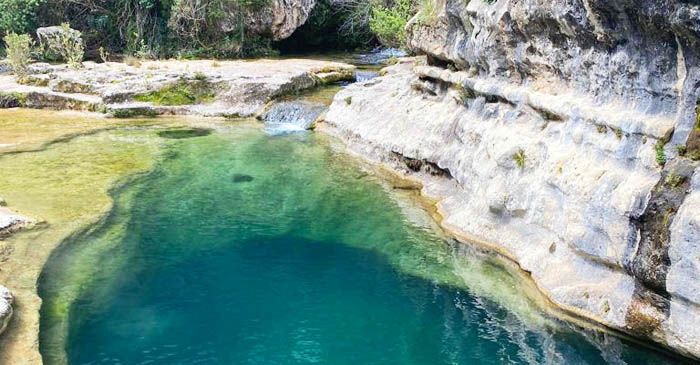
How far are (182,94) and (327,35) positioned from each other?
47.5 ft

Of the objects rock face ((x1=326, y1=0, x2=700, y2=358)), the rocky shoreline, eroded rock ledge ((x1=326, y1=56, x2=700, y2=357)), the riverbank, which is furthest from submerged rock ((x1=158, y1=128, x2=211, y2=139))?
rock face ((x1=326, y1=0, x2=700, y2=358))

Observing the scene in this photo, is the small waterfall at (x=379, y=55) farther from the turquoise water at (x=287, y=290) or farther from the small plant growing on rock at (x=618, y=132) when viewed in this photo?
the small plant growing on rock at (x=618, y=132)

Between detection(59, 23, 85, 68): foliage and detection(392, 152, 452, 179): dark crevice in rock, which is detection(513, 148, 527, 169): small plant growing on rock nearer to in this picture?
detection(392, 152, 452, 179): dark crevice in rock

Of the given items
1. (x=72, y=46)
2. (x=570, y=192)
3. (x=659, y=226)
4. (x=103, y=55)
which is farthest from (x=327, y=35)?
(x=659, y=226)

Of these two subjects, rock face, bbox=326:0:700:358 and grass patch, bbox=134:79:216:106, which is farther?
grass patch, bbox=134:79:216:106

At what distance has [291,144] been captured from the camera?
17.8m

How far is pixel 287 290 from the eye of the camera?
9.38m

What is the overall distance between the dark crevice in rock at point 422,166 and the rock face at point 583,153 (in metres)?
0.04

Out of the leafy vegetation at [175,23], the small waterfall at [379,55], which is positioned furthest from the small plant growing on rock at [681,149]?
the small waterfall at [379,55]

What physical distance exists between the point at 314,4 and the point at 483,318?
24564 millimetres

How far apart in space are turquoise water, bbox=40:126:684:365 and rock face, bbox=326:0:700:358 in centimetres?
57

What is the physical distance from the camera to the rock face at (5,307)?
23.9 ft

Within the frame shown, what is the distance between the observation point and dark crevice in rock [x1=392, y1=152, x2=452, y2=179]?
14.0 metres

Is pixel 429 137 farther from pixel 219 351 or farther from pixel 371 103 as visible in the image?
pixel 219 351
